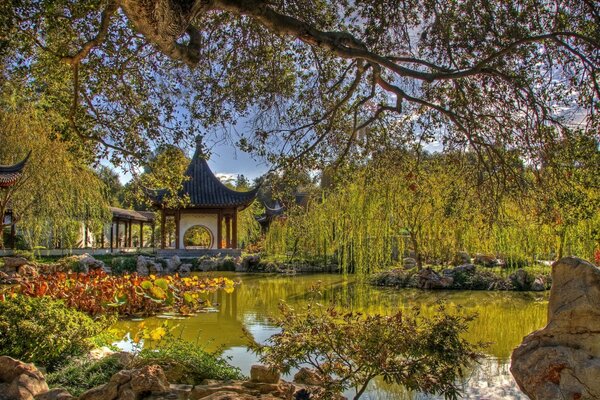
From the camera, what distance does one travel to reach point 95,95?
5.09 meters

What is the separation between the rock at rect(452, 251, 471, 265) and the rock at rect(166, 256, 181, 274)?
30.1 feet

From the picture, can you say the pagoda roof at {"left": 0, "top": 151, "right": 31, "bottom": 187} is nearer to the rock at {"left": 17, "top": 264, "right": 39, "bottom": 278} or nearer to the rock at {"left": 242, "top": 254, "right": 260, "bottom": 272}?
the rock at {"left": 17, "top": 264, "right": 39, "bottom": 278}

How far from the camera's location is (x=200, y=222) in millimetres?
21594

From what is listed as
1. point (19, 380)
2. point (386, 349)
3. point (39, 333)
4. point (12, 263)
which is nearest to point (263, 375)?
point (386, 349)

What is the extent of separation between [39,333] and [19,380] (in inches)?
42.7

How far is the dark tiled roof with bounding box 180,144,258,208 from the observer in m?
20.8

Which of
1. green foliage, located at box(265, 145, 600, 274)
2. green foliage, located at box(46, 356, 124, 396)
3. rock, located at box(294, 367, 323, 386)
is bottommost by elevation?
rock, located at box(294, 367, 323, 386)

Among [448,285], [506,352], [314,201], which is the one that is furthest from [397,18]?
[314,201]

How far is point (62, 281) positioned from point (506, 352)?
652 cm

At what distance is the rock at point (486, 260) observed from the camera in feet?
56.1

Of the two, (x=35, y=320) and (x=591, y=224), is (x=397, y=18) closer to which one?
(x=35, y=320)

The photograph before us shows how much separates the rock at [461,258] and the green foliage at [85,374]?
44.1 ft

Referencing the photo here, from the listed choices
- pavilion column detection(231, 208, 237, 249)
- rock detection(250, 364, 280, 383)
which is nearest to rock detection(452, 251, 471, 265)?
pavilion column detection(231, 208, 237, 249)

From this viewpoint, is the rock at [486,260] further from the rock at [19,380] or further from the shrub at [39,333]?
the rock at [19,380]
